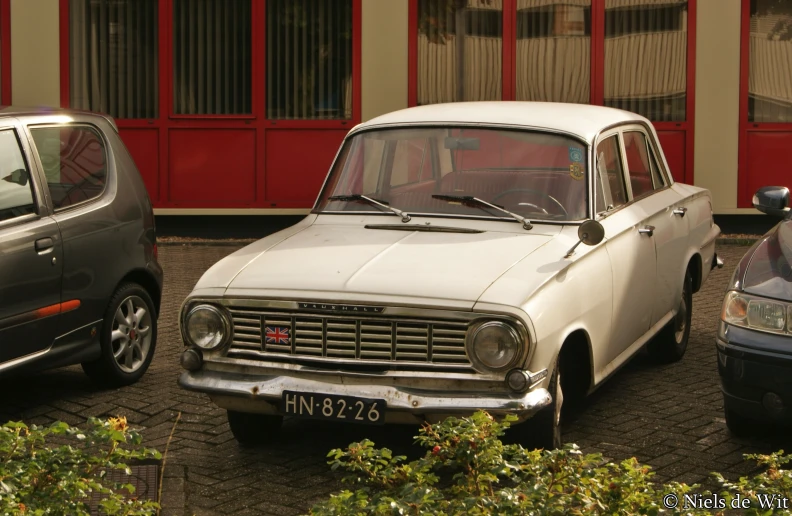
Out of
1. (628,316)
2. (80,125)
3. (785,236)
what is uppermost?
(80,125)

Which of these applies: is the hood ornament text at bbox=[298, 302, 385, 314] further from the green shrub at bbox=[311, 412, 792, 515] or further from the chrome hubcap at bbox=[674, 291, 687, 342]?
the chrome hubcap at bbox=[674, 291, 687, 342]

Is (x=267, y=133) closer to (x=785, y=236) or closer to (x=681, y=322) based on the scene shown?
(x=681, y=322)

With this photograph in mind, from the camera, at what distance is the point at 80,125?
7.89 m

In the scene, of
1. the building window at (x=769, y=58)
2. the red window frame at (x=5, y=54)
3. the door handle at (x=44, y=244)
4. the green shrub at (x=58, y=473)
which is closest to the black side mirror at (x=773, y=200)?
the door handle at (x=44, y=244)

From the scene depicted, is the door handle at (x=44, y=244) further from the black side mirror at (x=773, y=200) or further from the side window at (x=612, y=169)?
the black side mirror at (x=773, y=200)

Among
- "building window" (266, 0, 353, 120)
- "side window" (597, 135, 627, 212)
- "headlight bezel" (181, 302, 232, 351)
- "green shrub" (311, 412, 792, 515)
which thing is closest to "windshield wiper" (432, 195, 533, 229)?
"side window" (597, 135, 627, 212)

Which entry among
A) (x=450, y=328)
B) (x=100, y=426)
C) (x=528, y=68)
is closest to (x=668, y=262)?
(x=450, y=328)

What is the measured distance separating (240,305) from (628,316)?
7.24 ft

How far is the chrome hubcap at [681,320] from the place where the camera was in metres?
8.52

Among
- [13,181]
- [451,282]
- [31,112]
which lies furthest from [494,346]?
[31,112]

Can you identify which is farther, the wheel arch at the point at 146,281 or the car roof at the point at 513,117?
the wheel arch at the point at 146,281

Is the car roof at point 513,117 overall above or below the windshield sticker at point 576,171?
above

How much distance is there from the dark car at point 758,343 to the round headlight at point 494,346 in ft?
3.86

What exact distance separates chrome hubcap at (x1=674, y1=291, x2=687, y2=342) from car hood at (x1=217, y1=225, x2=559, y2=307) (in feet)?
6.54
